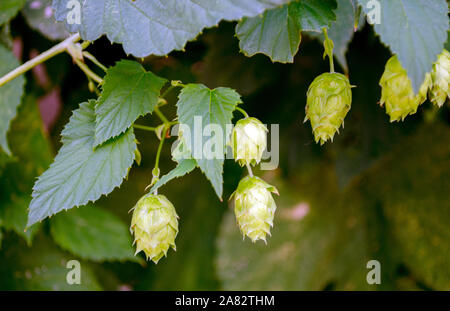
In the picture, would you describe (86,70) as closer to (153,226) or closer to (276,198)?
(153,226)

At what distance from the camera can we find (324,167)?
1.33m

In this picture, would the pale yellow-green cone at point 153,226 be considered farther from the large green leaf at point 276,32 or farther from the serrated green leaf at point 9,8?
the serrated green leaf at point 9,8

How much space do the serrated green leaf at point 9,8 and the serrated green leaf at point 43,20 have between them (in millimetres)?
27

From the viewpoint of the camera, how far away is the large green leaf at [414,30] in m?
0.45

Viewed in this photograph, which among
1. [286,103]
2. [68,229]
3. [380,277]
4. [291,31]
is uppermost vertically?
[286,103]

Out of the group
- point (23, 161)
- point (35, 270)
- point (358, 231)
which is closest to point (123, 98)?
point (23, 161)

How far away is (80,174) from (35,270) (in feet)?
2.03

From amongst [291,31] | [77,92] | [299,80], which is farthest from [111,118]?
[299,80]

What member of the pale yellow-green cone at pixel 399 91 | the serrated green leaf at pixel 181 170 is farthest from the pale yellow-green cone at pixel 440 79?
the serrated green leaf at pixel 181 170

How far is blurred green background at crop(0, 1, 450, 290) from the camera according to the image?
1.02 metres

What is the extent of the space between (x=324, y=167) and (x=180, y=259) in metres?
0.53

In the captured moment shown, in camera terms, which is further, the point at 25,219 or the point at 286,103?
the point at 286,103

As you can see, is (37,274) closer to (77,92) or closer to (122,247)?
(122,247)

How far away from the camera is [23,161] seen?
97 centimetres
